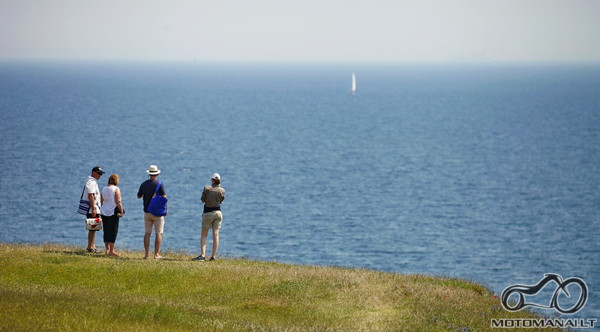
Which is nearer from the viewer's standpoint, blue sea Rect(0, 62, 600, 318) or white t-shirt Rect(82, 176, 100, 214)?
white t-shirt Rect(82, 176, 100, 214)

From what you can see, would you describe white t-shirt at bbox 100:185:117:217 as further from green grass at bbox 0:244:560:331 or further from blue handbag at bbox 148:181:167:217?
green grass at bbox 0:244:560:331

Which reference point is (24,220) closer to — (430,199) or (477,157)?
(430,199)

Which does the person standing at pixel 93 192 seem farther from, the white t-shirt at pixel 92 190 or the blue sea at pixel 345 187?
the blue sea at pixel 345 187

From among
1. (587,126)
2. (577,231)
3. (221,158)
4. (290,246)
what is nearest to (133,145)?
(221,158)

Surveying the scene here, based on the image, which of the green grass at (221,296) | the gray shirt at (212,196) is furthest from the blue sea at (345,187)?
the gray shirt at (212,196)

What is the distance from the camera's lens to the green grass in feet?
54.4

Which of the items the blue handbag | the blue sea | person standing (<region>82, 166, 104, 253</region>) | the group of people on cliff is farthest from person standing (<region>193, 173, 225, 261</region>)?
the blue sea

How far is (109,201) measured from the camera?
76.8 ft

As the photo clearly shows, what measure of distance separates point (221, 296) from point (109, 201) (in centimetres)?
500

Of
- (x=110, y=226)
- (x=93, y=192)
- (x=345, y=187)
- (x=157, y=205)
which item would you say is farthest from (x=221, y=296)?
(x=345, y=187)

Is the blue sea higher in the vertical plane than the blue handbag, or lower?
lower

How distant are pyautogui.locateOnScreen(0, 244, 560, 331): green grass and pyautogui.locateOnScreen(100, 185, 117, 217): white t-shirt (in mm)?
1448

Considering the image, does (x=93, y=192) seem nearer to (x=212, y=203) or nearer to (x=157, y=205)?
(x=157, y=205)

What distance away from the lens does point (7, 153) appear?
298 feet
